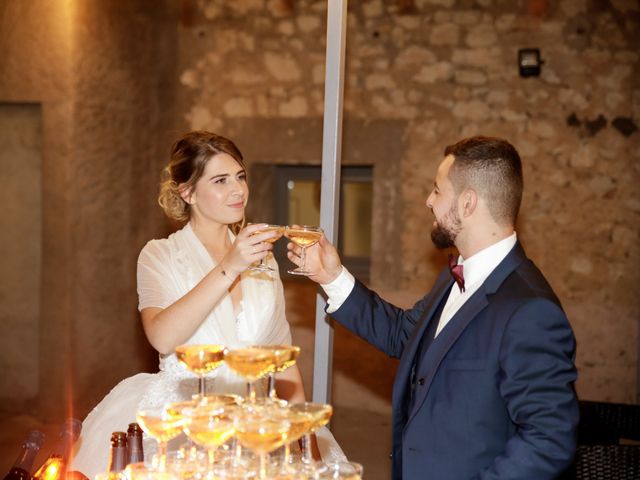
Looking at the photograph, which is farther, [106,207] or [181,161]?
[106,207]

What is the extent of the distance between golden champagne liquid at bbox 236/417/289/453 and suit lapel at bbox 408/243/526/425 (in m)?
0.67

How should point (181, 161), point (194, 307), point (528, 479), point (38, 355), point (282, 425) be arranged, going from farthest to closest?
point (38, 355) → point (181, 161) → point (194, 307) → point (528, 479) → point (282, 425)

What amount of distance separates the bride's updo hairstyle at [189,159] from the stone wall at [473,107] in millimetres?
3167

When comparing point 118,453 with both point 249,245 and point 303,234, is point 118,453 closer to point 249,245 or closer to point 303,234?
point 249,245

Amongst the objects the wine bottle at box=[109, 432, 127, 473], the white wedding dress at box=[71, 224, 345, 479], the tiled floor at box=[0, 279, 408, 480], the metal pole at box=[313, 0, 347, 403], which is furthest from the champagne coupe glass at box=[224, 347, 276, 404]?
the tiled floor at box=[0, 279, 408, 480]

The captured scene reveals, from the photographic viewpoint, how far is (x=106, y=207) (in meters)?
5.19

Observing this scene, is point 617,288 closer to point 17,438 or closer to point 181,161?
point 181,161

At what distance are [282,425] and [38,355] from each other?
4227 millimetres

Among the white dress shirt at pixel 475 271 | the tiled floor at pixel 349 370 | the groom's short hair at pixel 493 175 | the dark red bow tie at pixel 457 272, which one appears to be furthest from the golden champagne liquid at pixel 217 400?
the tiled floor at pixel 349 370

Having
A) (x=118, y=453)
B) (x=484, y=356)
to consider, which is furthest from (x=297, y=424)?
(x=484, y=356)

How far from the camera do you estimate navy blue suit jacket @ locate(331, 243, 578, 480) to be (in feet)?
6.10

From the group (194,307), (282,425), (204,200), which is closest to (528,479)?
(282,425)

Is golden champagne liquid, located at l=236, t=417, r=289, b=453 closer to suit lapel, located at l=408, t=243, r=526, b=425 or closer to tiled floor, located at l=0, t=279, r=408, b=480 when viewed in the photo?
suit lapel, located at l=408, t=243, r=526, b=425

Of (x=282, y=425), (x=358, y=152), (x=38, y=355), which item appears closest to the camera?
(x=282, y=425)
